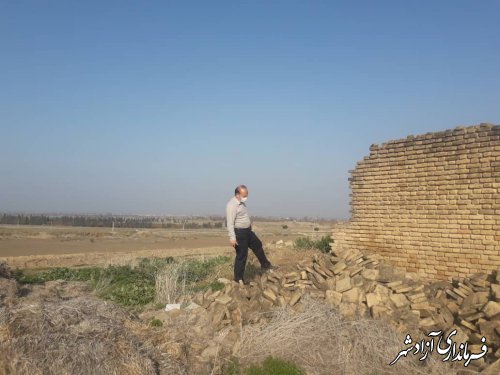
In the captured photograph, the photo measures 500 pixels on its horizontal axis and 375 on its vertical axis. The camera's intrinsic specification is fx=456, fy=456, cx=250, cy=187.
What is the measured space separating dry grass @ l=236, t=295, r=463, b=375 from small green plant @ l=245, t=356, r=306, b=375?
0.17 m

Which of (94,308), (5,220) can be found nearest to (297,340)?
(94,308)

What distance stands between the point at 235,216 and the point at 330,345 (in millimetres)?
3044

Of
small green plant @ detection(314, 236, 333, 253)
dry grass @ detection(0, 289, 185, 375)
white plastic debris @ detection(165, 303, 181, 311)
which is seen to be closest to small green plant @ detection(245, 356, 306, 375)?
dry grass @ detection(0, 289, 185, 375)

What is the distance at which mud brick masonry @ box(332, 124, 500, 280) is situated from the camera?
25.7 ft

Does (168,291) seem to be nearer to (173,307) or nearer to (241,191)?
(173,307)

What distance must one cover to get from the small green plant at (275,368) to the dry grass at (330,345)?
172 millimetres

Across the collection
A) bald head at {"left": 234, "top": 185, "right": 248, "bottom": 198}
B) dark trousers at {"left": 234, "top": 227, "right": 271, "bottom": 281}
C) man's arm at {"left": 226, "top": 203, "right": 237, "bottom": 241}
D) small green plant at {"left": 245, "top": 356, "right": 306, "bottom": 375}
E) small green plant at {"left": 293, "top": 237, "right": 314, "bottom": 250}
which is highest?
bald head at {"left": 234, "top": 185, "right": 248, "bottom": 198}

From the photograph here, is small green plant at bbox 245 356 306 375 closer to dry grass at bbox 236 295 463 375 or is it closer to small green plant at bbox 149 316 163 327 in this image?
dry grass at bbox 236 295 463 375

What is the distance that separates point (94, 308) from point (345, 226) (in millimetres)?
5753

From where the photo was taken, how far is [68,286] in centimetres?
1111

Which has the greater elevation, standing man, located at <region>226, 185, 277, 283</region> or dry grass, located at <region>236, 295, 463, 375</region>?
standing man, located at <region>226, 185, 277, 283</region>

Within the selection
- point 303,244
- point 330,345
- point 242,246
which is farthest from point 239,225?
point 303,244

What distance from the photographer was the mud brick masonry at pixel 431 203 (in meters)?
7.84

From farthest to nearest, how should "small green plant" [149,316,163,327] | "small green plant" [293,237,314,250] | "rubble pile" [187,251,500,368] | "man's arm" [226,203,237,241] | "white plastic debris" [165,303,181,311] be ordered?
"small green plant" [293,237,314,250], "man's arm" [226,203,237,241], "white plastic debris" [165,303,181,311], "small green plant" [149,316,163,327], "rubble pile" [187,251,500,368]
